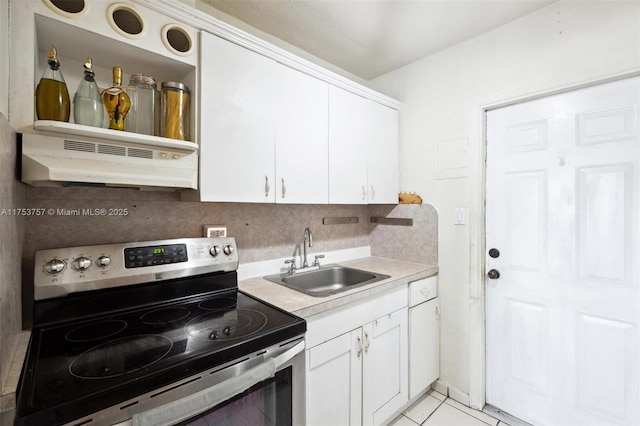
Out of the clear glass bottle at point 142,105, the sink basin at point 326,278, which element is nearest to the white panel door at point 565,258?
the sink basin at point 326,278

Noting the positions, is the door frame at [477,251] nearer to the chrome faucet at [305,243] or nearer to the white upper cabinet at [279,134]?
the white upper cabinet at [279,134]

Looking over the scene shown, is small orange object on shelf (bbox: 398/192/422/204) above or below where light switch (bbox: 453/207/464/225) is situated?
above

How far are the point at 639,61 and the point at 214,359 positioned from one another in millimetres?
2279

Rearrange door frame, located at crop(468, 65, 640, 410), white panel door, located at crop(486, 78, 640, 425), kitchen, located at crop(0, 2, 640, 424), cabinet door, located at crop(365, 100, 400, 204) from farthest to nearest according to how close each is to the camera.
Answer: cabinet door, located at crop(365, 100, 400, 204) → door frame, located at crop(468, 65, 640, 410) → white panel door, located at crop(486, 78, 640, 425) → kitchen, located at crop(0, 2, 640, 424)

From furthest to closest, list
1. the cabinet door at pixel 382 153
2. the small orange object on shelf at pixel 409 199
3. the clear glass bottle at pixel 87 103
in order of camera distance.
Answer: the small orange object on shelf at pixel 409 199, the cabinet door at pixel 382 153, the clear glass bottle at pixel 87 103

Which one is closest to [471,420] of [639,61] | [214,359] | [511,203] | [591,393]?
[591,393]

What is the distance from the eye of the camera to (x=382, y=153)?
2.21m

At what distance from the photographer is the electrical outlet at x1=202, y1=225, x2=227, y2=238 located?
1.58 metres

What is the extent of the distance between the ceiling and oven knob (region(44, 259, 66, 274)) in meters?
1.54

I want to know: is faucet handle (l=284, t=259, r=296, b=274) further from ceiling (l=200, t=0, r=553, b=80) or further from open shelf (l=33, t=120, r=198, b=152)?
ceiling (l=200, t=0, r=553, b=80)

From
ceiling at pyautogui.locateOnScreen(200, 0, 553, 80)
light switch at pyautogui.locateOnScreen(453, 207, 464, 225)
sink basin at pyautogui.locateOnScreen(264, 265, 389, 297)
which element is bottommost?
sink basin at pyautogui.locateOnScreen(264, 265, 389, 297)

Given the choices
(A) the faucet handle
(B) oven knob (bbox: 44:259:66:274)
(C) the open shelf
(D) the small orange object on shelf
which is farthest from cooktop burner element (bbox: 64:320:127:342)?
(D) the small orange object on shelf

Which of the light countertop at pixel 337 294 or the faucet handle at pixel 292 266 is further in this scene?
the faucet handle at pixel 292 266

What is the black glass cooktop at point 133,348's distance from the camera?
0.71m
